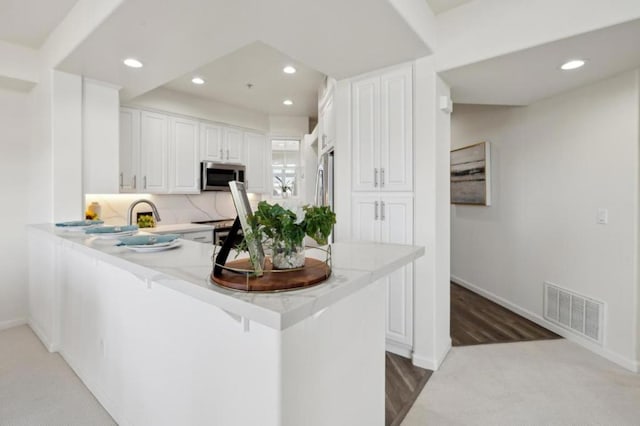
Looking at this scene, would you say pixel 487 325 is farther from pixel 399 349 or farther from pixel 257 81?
pixel 257 81

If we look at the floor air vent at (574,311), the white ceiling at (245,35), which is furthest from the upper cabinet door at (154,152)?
the floor air vent at (574,311)

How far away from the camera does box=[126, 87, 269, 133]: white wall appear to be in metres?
3.99

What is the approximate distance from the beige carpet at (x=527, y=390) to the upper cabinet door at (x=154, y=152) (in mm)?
3642

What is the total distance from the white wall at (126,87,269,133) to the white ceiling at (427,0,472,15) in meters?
3.25

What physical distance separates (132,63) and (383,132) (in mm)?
2090

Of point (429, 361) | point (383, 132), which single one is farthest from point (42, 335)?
point (383, 132)

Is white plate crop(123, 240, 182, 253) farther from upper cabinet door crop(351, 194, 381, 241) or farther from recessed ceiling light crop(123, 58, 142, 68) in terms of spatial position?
recessed ceiling light crop(123, 58, 142, 68)

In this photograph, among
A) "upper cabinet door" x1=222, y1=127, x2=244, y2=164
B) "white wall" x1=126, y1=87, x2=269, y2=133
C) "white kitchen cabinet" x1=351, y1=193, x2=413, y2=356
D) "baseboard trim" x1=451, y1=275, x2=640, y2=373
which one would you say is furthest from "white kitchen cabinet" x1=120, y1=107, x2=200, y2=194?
"baseboard trim" x1=451, y1=275, x2=640, y2=373

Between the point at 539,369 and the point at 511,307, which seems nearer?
the point at 539,369

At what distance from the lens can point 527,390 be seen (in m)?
2.18

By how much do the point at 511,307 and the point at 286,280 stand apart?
11.9ft

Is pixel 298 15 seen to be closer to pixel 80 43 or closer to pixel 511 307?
pixel 80 43

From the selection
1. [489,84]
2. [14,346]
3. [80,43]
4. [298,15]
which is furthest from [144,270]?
[489,84]

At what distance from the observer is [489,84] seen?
106 inches
